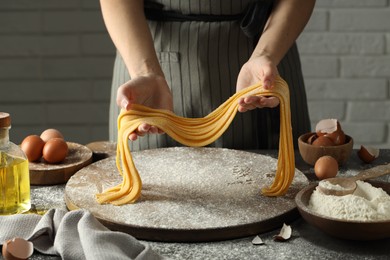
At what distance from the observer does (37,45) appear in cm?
333

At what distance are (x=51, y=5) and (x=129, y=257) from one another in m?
2.12

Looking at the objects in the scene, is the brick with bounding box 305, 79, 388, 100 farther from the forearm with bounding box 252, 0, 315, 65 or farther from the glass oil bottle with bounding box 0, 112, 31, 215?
A: the glass oil bottle with bounding box 0, 112, 31, 215

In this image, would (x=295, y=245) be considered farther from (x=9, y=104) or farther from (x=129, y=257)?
(x=9, y=104)

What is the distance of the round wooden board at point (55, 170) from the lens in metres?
1.79

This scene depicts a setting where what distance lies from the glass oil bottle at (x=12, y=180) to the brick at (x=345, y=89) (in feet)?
6.33

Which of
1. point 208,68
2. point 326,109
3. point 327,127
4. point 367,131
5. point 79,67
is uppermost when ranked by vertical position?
point 208,68

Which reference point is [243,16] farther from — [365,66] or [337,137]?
[365,66]

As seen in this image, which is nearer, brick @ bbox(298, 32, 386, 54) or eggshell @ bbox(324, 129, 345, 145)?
eggshell @ bbox(324, 129, 345, 145)

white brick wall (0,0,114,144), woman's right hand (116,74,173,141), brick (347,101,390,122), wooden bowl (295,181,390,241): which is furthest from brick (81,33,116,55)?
wooden bowl (295,181,390,241)

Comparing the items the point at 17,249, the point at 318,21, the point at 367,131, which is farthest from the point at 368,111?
the point at 17,249

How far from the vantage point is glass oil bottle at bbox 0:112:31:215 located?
1598 mm

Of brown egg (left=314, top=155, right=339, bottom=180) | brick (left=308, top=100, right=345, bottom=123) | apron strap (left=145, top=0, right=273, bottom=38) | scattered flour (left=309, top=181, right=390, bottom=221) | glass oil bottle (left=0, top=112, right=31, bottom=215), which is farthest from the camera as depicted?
brick (left=308, top=100, right=345, bottom=123)

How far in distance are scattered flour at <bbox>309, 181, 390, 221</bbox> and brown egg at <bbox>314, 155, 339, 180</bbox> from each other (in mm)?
224

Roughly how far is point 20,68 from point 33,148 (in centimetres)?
157
